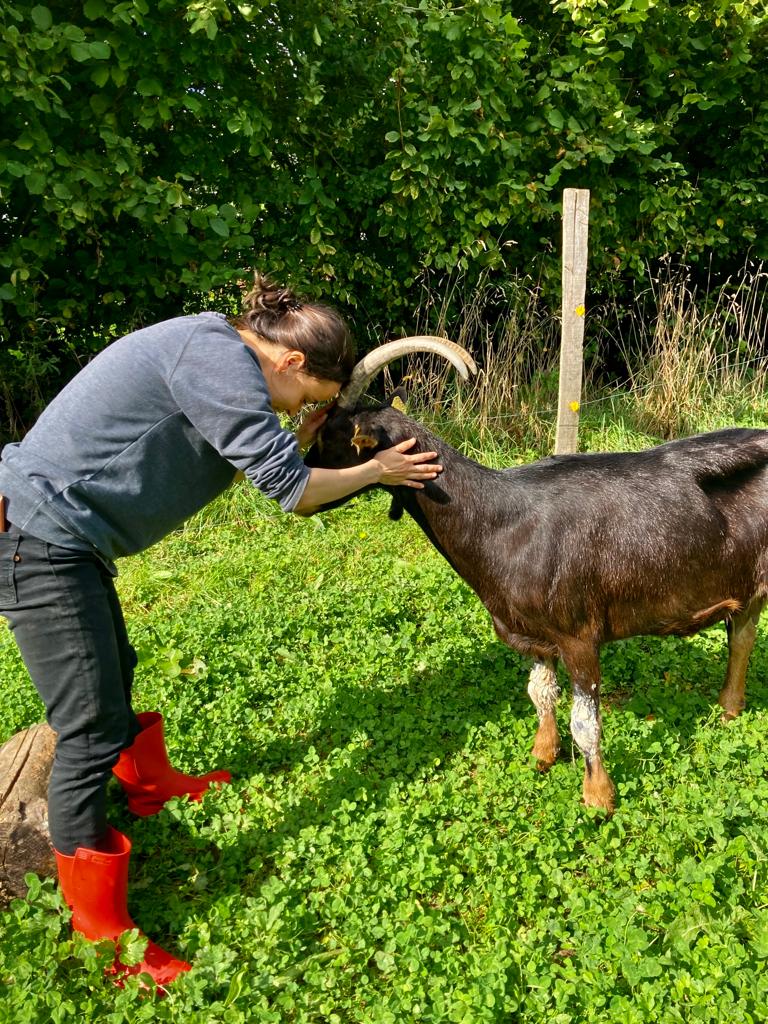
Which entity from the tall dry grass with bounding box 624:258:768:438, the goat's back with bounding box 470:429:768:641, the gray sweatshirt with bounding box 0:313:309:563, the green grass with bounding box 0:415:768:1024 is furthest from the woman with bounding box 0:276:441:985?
the tall dry grass with bounding box 624:258:768:438

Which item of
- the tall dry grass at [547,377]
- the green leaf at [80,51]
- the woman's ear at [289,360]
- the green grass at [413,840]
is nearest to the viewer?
the green grass at [413,840]

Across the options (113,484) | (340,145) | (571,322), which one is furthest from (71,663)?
(340,145)

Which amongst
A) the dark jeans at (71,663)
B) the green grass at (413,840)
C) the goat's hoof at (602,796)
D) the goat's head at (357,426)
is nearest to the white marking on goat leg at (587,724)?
the goat's hoof at (602,796)

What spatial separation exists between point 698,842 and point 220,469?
2.42 metres

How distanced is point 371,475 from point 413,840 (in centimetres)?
154

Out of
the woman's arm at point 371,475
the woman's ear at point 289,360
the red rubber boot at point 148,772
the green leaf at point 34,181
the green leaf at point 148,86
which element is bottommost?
the red rubber boot at point 148,772

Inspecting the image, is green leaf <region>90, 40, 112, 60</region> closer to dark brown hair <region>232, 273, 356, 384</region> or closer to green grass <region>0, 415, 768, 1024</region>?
dark brown hair <region>232, 273, 356, 384</region>

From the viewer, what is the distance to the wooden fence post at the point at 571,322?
5715mm

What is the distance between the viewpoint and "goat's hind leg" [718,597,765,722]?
3.95m

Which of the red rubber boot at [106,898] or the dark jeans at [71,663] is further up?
the dark jeans at [71,663]

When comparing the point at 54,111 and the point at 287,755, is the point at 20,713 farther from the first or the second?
the point at 54,111

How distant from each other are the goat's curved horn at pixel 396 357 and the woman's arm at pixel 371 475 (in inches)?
11.8

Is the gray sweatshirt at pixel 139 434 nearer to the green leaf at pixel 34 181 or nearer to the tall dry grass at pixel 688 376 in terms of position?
the green leaf at pixel 34 181

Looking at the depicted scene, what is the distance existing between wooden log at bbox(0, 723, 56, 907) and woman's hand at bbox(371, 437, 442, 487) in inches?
74.0
